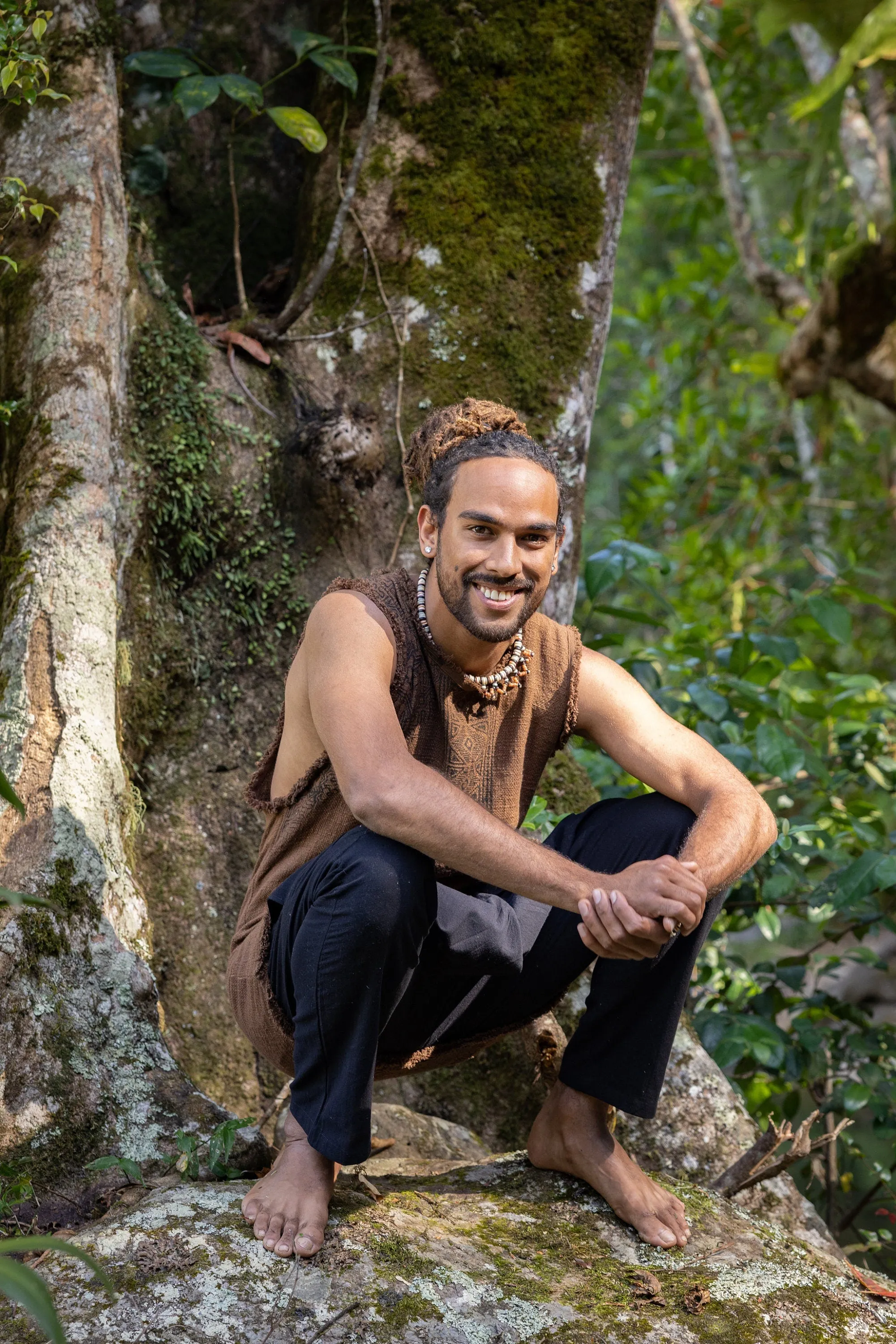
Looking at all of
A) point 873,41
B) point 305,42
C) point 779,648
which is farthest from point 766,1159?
point 873,41

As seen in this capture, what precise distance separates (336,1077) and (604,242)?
8.57ft

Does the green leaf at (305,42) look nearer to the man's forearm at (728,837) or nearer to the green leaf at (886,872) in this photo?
the man's forearm at (728,837)

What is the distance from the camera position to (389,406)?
Result: 11.0ft

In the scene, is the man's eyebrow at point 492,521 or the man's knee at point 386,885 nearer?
the man's knee at point 386,885

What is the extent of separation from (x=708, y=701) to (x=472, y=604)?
1.57 metres

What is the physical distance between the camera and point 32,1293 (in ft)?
3.39

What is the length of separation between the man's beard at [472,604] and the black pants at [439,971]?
45cm

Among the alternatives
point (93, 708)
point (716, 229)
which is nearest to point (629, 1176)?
point (93, 708)

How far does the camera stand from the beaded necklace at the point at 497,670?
2439mm

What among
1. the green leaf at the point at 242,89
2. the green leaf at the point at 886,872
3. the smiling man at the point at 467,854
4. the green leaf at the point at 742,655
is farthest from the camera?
the green leaf at the point at 742,655

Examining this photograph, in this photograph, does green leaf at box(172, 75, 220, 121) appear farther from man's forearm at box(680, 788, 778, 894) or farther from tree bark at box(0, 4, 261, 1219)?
man's forearm at box(680, 788, 778, 894)

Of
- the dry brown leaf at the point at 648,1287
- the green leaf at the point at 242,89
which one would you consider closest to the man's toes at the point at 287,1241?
the dry brown leaf at the point at 648,1287

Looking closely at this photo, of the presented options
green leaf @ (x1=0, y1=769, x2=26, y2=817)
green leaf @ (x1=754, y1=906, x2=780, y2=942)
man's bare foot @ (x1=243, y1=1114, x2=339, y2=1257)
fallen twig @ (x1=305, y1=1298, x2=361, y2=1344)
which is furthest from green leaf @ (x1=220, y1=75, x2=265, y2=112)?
fallen twig @ (x1=305, y1=1298, x2=361, y2=1344)

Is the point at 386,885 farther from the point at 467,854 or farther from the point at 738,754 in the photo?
the point at 738,754
